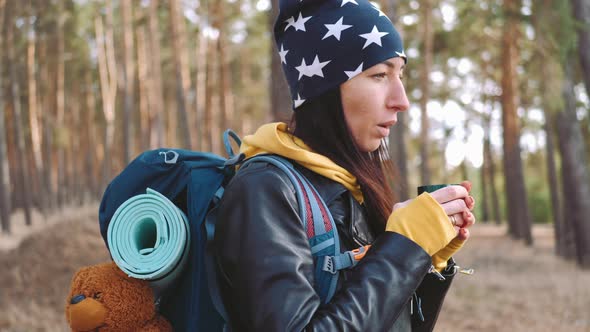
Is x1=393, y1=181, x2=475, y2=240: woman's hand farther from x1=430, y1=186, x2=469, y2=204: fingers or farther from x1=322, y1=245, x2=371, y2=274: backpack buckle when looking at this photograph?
x1=322, y1=245, x2=371, y2=274: backpack buckle

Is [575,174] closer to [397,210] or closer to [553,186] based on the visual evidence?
[553,186]

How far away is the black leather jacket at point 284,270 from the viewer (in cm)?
155

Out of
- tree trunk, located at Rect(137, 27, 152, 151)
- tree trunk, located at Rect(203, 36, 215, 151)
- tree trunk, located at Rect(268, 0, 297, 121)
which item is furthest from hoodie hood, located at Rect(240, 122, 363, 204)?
tree trunk, located at Rect(137, 27, 152, 151)

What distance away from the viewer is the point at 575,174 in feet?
45.6

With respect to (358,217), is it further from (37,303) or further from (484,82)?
(484,82)

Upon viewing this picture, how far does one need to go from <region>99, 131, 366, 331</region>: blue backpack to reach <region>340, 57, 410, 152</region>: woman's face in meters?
0.28

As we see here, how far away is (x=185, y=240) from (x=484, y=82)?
26416 mm

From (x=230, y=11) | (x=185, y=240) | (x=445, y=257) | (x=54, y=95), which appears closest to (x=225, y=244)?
(x=185, y=240)

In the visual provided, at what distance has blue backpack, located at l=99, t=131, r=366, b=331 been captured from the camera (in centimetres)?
169

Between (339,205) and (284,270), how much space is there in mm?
337

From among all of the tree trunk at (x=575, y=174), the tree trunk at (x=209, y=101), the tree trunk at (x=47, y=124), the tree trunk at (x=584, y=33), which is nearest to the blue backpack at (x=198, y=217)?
the tree trunk at (x=584, y=33)

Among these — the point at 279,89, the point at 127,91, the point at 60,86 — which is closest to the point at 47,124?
the point at 60,86

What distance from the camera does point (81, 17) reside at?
966 inches

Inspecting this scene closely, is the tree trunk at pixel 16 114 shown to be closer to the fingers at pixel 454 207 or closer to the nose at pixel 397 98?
the nose at pixel 397 98
